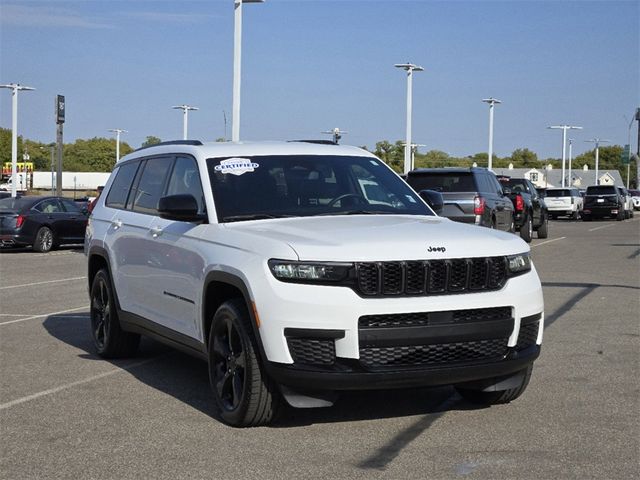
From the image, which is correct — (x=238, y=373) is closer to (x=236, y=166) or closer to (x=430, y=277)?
(x=430, y=277)

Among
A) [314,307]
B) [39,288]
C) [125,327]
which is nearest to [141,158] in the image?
[125,327]

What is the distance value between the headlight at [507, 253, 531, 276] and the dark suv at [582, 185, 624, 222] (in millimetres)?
45492

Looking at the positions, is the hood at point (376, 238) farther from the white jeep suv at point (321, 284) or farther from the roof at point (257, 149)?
the roof at point (257, 149)

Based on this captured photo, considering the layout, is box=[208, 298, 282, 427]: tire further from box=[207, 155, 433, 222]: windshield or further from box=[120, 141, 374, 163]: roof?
box=[120, 141, 374, 163]: roof

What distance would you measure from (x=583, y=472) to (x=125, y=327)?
4.39 meters

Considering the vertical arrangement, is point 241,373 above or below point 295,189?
below

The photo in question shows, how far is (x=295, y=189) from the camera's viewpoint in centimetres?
738

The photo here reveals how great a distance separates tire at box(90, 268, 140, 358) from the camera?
8.87 m

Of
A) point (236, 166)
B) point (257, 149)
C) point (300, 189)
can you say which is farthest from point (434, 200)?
point (236, 166)

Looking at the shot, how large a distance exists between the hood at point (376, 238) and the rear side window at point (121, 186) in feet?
7.86

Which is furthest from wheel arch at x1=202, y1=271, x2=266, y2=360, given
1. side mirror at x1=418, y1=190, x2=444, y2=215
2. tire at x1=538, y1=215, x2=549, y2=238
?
tire at x1=538, y1=215, x2=549, y2=238

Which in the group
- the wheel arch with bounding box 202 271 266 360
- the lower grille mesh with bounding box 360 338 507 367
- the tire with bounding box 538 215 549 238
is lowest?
the tire with bounding box 538 215 549 238

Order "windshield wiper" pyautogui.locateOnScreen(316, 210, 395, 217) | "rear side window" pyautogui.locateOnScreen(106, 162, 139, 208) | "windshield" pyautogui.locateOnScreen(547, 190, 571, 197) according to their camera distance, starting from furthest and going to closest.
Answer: "windshield" pyautogui.locateOnScreen(547, 190, 571, 197) → "rear side window" pyautogui.locateOnScreen(106, 162, 139, 208) → "windshield wiper" pyautogui.locateOnScreen(316, 210, 395, 217)

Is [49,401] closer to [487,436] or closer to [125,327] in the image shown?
[125,327]
